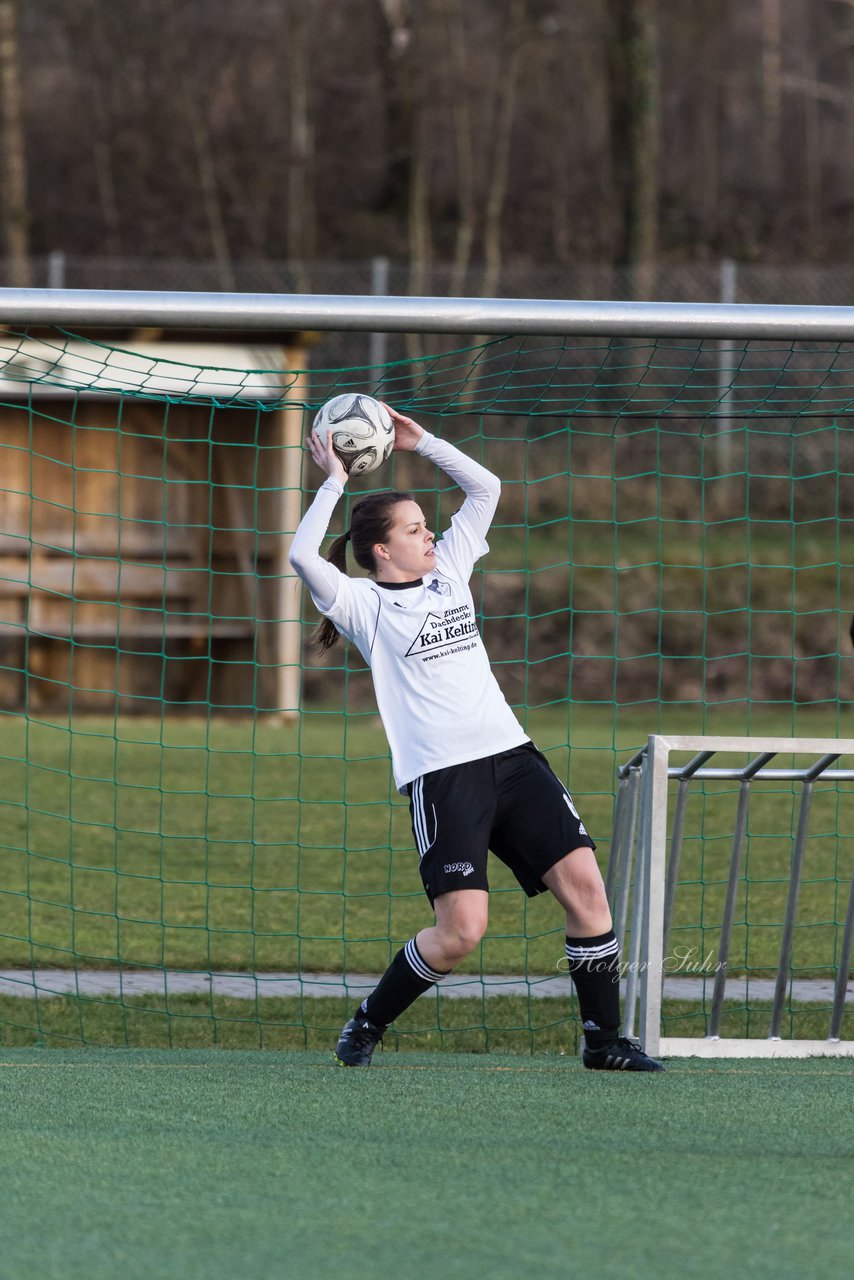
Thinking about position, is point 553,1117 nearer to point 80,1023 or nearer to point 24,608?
point 80,1023

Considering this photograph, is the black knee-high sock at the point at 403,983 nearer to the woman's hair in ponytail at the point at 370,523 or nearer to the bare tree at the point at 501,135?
the woman's hair in ponytail at the point at 370,523

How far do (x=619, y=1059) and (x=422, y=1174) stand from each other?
1409 millimetres

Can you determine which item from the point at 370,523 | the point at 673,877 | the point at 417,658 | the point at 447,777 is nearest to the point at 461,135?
the point at 370,523

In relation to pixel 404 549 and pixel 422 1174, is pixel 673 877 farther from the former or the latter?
pixel 422 1174

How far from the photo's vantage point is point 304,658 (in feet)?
56.7

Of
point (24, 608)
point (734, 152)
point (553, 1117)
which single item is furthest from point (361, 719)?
point (734, 152)

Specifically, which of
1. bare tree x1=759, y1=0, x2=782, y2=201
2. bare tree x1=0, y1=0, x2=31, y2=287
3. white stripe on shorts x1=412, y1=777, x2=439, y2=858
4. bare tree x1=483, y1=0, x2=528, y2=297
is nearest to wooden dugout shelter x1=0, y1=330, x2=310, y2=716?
bare tree x1=0, y1=0, x2=31, y2=287

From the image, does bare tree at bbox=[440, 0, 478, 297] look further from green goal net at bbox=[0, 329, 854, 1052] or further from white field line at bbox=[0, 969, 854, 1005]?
white field line at bbox=[0, 969, 854, 1005]

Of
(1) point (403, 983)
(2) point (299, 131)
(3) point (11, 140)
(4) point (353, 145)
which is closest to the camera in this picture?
(1) point (403, 983)

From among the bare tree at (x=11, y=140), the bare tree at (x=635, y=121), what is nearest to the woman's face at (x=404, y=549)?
the bare tree at (x=635, y=121)

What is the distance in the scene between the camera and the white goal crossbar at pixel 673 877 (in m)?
4.63

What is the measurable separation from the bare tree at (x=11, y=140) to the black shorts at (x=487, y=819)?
18.7m

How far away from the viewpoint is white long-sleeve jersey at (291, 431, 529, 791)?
442 centimetres

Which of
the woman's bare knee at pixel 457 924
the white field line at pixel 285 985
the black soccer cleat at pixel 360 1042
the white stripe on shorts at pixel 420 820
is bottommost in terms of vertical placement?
the white field line at pixel 285 985
